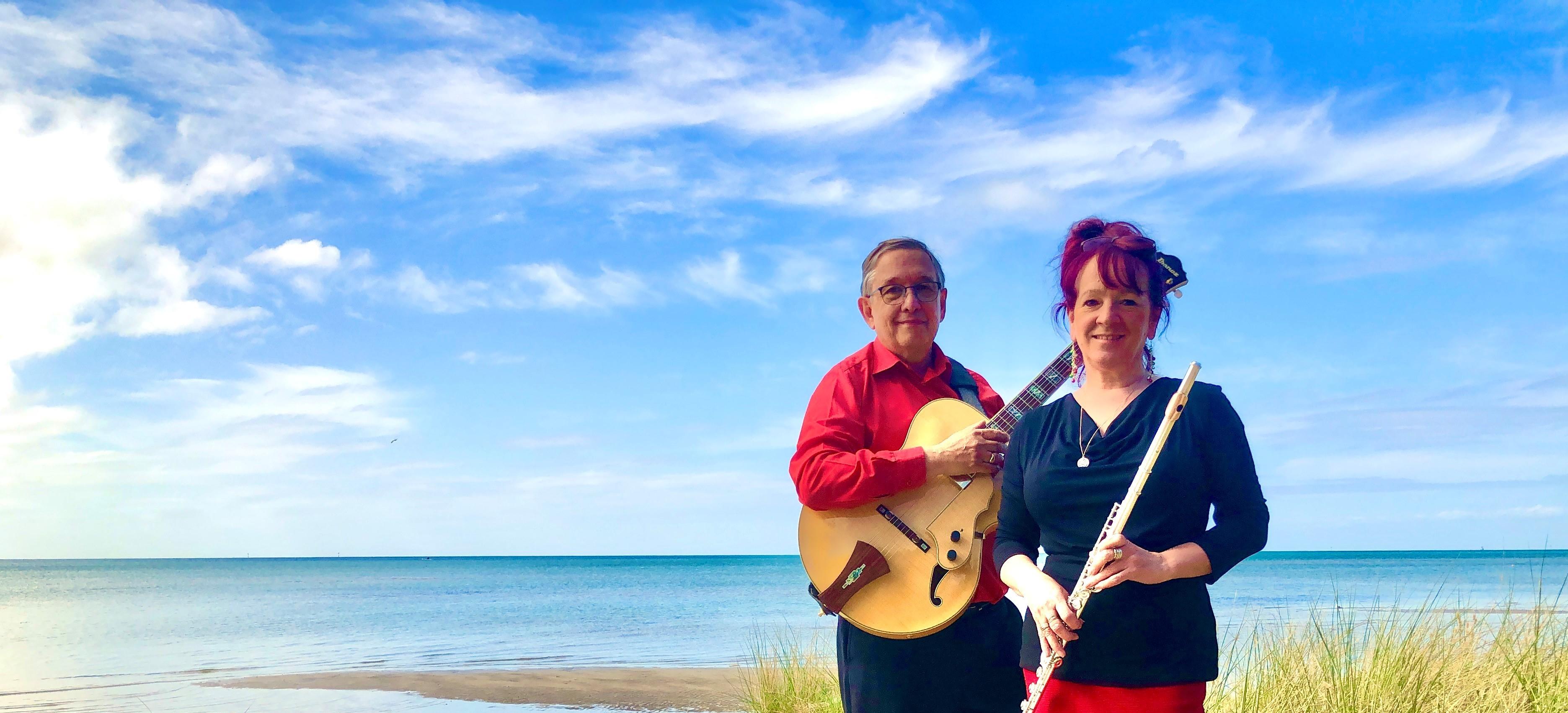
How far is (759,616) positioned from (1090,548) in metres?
20.7

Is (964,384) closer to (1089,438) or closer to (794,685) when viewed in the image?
(1089,438)

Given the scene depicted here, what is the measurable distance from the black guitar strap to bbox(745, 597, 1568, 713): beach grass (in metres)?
2.86

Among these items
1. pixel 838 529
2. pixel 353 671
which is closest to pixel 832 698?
pixel 838 529

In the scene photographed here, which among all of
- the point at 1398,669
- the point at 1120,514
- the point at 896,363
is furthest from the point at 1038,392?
the point at 1398,669

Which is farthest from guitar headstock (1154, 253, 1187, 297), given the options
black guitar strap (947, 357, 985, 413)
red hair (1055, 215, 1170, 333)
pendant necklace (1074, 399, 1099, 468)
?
black guitar strap (947, 357, 985, 413)

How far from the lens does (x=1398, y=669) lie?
5.10 meters

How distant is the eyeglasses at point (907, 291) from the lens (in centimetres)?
293

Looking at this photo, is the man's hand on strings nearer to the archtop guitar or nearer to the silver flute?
the archtop guitar

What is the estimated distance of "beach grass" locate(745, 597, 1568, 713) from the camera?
492 centimetres

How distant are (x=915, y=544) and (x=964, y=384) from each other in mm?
486

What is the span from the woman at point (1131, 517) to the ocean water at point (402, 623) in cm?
437

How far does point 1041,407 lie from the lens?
2098 millimetres

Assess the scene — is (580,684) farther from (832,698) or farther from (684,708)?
(832,698)

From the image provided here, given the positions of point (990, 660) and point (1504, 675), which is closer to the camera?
point (990, 660)
